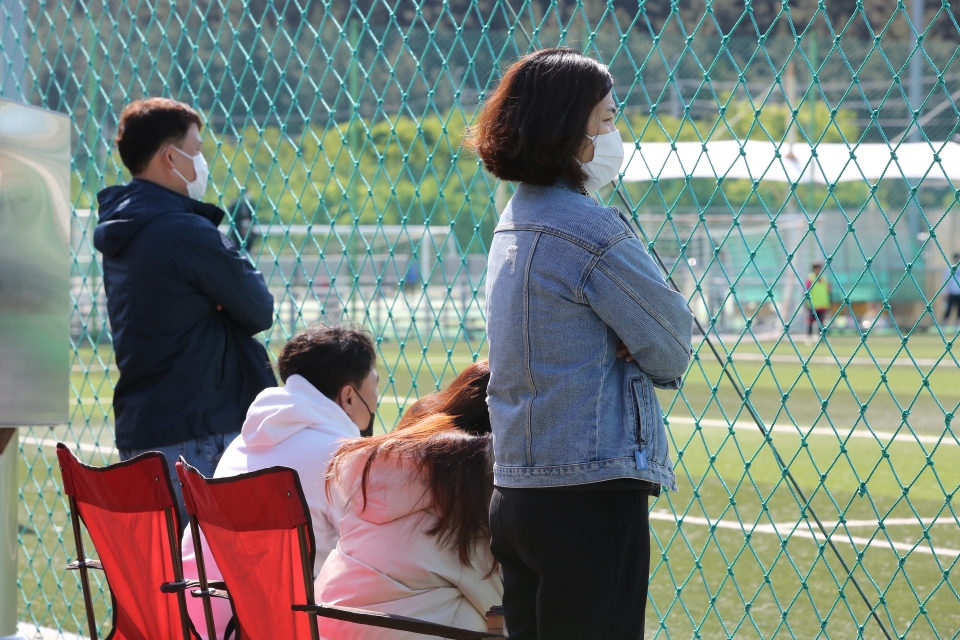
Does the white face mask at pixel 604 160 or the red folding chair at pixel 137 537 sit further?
the red folding chair at pixel 137 537

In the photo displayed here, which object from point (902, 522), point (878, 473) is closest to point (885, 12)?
point (878, 473)

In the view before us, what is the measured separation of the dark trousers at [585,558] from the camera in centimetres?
189

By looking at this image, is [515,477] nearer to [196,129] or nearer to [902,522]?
[196,129]

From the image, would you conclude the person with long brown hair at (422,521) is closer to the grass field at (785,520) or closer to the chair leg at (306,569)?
the chair leg at (306,569)

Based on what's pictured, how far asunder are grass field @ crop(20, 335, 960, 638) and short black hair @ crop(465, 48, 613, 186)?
1.10m

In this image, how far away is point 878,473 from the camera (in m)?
7.69

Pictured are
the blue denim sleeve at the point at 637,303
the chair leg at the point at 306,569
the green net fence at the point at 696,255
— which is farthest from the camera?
the green net fence at the point at 696,255

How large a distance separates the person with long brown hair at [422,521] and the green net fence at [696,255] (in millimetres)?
831

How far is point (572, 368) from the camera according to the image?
6.28 feet

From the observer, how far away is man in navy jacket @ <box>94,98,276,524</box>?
314 centimetres

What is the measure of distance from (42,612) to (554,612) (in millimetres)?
3405

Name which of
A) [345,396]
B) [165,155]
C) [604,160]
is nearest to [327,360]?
[345,396]

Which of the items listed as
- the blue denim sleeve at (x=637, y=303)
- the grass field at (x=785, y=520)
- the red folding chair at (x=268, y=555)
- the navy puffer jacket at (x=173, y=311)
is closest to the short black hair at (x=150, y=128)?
the navy puffer jacket at (x=173, y=311)

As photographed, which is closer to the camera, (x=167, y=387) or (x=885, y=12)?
(x=167, y=387)
